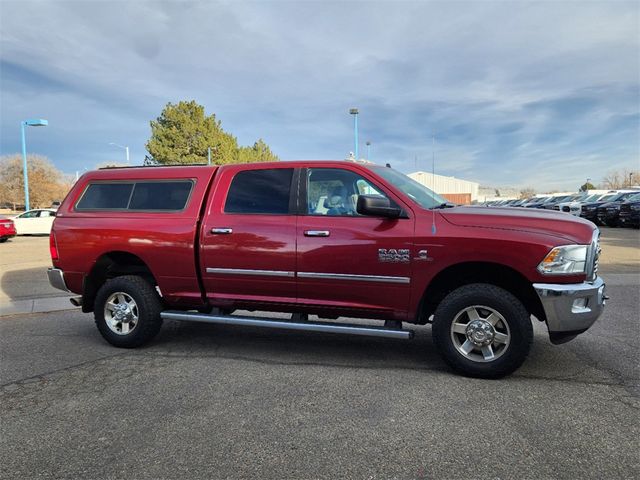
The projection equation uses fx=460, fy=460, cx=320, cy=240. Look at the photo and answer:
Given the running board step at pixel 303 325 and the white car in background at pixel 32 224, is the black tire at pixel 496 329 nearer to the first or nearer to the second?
the running board step at pixel 303 325

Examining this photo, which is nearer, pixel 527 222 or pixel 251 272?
pixel 527 222

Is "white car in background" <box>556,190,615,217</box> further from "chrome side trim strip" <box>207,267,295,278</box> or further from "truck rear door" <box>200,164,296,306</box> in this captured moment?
"chrome side trim strip" <box>207,267,295,278</box>

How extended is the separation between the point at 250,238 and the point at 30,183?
67.2m

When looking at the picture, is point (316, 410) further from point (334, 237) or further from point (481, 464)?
point (334, 237)

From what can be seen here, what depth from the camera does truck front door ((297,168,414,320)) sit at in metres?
4.15

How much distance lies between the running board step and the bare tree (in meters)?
66.0

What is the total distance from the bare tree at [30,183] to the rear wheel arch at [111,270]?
213 ft

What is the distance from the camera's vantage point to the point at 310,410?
11.3 feet

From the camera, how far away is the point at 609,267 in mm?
10297

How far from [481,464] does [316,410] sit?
122 centimetres

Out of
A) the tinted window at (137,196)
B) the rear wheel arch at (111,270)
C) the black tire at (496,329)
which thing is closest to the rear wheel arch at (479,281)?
the black tire at (496,329)

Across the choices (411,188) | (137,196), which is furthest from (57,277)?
(411,188)

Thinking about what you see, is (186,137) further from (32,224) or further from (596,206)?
(596,206)

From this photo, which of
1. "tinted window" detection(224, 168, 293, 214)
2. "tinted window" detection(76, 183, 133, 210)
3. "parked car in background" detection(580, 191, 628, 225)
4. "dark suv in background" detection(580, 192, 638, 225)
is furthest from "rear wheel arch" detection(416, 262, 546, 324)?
"parked car in background" detection(580, 191, 628, 225)
